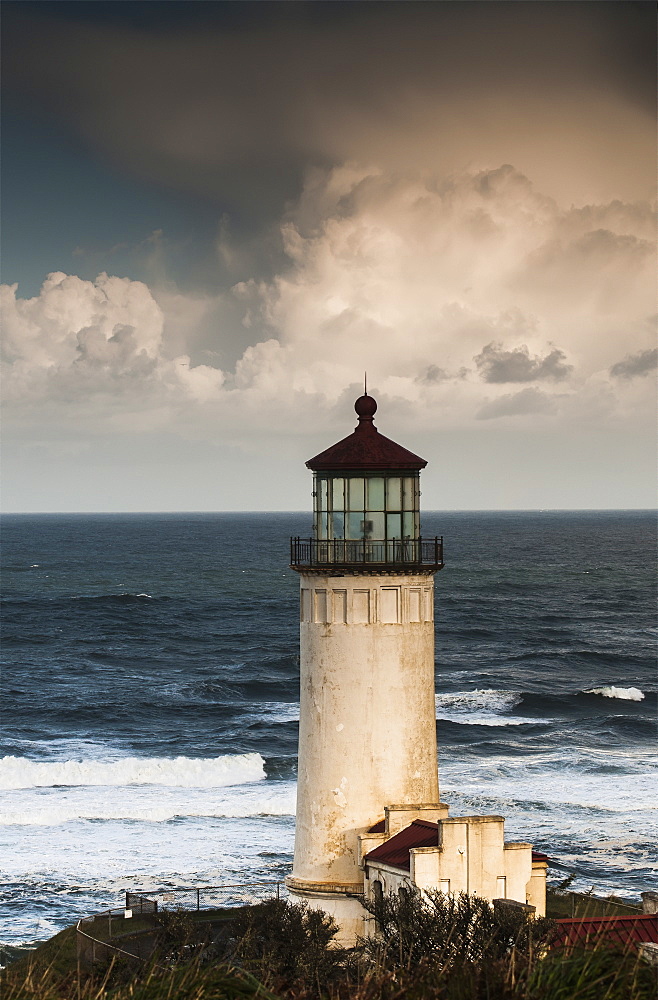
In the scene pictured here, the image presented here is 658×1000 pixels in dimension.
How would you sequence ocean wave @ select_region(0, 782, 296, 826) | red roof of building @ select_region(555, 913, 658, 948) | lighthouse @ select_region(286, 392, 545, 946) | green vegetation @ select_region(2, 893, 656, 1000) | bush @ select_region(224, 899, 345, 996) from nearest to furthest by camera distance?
green vegetation @ select_region(2, 893, 656, 1000) → bush @ select_region(224, 899, 345, 996) → red roof of building @ select_region(555, 913, 658, 948) → lighthouse @ select_region(286, 392, 545, 946) → ocean wave @ select_region(0, 782, 296, 826)

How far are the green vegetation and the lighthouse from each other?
87cm

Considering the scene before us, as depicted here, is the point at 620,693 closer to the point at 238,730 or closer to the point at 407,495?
the point at 238,730

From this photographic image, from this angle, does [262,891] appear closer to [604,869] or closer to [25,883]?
[25,883]

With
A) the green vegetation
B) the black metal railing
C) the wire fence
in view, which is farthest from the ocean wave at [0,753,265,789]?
the black metal railing

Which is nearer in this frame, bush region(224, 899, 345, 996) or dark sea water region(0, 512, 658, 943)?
bush region(224, 899, 345, 996)

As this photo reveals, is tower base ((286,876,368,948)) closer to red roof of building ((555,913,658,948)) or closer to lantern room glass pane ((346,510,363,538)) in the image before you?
red roof of building ((555,913,658,948))

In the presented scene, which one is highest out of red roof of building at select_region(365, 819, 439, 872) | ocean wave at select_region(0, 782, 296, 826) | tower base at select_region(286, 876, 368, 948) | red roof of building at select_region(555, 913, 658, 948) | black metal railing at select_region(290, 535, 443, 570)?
black metal railing at select_region(290, 535, 443, 570)

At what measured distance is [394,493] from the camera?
1705 centimetres

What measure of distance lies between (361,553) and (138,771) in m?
20.4

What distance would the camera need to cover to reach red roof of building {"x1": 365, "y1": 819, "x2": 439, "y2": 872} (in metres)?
15.5

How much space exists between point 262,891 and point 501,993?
13.6m

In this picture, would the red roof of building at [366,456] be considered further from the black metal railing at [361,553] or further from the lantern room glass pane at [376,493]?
the black metal railing at [361,553]

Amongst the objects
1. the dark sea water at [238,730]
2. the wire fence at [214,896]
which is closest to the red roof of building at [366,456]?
the wire fence at [214,896]

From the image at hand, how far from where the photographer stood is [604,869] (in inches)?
993
